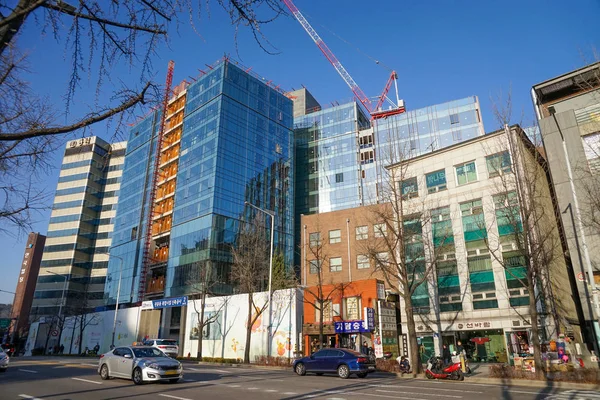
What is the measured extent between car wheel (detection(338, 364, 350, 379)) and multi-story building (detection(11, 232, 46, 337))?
109m

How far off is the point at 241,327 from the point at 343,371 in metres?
21.3

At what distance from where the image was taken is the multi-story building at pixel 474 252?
2889 centimetres

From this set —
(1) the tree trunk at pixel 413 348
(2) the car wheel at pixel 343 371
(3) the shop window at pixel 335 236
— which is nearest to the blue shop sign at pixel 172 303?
(3) the shop window at pixel 335 236

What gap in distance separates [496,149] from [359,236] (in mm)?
15752

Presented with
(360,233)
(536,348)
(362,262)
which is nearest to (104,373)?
(536,348)

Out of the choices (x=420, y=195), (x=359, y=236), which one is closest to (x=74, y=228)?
(x=359, y=236)

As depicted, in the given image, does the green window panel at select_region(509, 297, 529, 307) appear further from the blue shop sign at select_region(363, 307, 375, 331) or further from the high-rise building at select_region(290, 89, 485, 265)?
the high-rise building at select_region(290, 89, 485, 265)

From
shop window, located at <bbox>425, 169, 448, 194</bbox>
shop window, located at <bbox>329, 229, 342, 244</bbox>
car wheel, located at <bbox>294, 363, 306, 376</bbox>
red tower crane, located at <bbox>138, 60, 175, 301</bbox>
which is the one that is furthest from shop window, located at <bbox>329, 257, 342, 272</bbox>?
red tower crane, located at <bbox>138, 60, 175, 301</bbox>

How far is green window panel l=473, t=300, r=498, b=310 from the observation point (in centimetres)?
3006

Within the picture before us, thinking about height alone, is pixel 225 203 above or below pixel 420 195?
above

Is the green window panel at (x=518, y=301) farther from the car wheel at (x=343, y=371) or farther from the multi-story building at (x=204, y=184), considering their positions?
the multi-story building at (x=204, y=184)

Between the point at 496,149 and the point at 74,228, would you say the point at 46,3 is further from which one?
the point at 74,228

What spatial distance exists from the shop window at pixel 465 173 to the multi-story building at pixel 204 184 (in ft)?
121

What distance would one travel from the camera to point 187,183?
6956 centimetres
